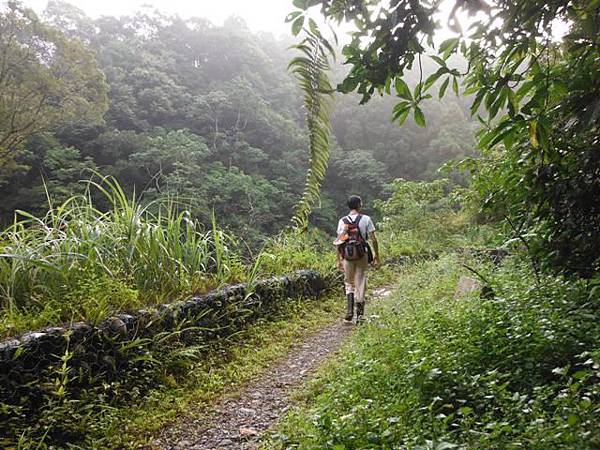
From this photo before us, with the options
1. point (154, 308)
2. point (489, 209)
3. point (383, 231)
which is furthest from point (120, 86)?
point (489, 209)

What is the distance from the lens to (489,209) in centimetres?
245

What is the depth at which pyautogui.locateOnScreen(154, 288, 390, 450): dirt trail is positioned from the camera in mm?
2801

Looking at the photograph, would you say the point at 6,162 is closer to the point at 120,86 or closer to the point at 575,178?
the point at 120,86

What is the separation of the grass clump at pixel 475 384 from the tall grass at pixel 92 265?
1724 mm

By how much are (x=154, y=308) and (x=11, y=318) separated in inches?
41.8

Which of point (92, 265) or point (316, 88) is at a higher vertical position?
point (316, 88)

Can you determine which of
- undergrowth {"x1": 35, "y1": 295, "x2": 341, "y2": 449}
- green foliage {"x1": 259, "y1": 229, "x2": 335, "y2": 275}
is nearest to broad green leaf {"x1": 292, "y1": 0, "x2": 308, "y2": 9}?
undergrowth {"x1": 35, "y1": 295, "x2": 341, "y2": 449}

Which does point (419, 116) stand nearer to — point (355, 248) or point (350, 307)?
point (355, 248)

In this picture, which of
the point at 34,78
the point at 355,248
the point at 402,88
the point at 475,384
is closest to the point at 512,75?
the point at 402,88

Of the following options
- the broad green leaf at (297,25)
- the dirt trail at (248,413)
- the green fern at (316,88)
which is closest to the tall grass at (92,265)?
the dirt trail at (248,413)

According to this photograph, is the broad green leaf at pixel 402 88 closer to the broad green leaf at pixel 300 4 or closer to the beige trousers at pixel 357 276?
the broad green leaf at pixel 300 4

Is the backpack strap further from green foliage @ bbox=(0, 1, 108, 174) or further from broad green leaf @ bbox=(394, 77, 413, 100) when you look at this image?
green foliage @ bbox=(0, 1, 108, 174)

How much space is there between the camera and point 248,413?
3.20 meters

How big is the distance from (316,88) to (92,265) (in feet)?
9.61
